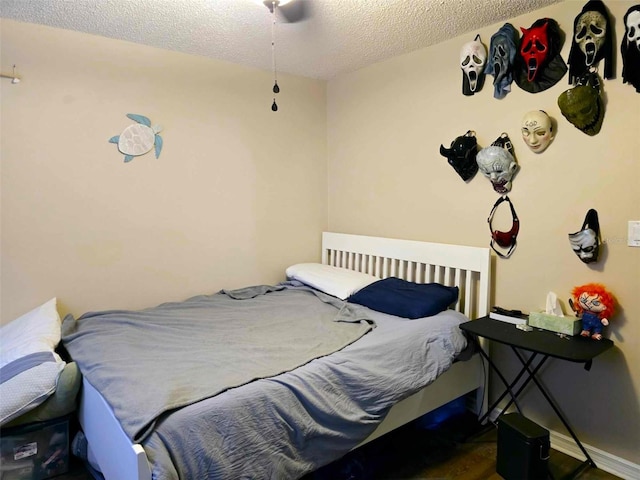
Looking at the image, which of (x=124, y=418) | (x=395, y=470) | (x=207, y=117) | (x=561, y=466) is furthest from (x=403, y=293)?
(x=207, y=117)

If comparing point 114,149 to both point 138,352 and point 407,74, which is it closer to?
point 138,352

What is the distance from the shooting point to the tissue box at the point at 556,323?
6.42ft

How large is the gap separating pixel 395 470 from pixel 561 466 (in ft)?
2.76

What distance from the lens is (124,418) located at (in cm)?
135

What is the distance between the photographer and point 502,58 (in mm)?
2246

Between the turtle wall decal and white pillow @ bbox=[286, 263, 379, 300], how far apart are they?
132 cm

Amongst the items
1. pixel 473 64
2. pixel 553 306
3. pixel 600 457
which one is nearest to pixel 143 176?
pixel 473 64

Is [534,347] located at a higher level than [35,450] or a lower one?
higher

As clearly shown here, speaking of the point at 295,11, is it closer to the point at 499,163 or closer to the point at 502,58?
the point at 502,58

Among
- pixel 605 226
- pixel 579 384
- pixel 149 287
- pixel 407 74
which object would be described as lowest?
pixel 579 384

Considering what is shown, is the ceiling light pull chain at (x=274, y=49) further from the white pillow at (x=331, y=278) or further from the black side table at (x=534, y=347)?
the black side table at (x=534, y=347)

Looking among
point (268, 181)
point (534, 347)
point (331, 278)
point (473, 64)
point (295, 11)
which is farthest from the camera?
point (268, 181)

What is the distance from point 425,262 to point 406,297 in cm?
36

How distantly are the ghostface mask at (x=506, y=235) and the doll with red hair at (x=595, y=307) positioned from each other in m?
0.45
